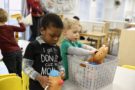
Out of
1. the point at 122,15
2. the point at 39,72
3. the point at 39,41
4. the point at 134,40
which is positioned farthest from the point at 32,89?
the point at 122,15

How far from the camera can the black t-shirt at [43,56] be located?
3.52ft

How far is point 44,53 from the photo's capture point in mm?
1099

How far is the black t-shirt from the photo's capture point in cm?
107

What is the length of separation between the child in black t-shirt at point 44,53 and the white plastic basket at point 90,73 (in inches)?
3.0

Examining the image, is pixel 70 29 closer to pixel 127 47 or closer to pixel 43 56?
pixel 43 56

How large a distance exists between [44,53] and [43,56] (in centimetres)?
2

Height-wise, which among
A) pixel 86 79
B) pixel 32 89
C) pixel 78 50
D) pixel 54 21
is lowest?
pixel 32 89

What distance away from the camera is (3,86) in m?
1.14

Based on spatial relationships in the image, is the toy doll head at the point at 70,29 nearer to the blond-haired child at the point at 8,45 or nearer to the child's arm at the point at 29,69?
the child's arm at the point at 29,69

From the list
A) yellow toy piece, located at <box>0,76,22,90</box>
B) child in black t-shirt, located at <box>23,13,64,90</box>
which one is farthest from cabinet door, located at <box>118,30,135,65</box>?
yellow toy piece, located at <box>0,76,22,90</box>

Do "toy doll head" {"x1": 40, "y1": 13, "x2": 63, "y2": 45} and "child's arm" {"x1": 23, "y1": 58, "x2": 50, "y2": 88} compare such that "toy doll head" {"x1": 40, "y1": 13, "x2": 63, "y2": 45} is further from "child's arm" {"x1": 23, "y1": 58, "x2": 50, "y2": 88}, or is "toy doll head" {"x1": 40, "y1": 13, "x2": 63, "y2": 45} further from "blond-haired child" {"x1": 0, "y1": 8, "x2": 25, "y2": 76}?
"blond-haired child" {"x1": 0, "y1": 8, "x2": 25, "y2": 76}

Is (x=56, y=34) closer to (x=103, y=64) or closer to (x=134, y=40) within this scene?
(x=103, y=64)

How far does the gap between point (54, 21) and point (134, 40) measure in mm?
1422

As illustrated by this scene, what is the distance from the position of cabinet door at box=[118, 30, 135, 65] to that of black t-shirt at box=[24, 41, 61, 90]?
129 cm
